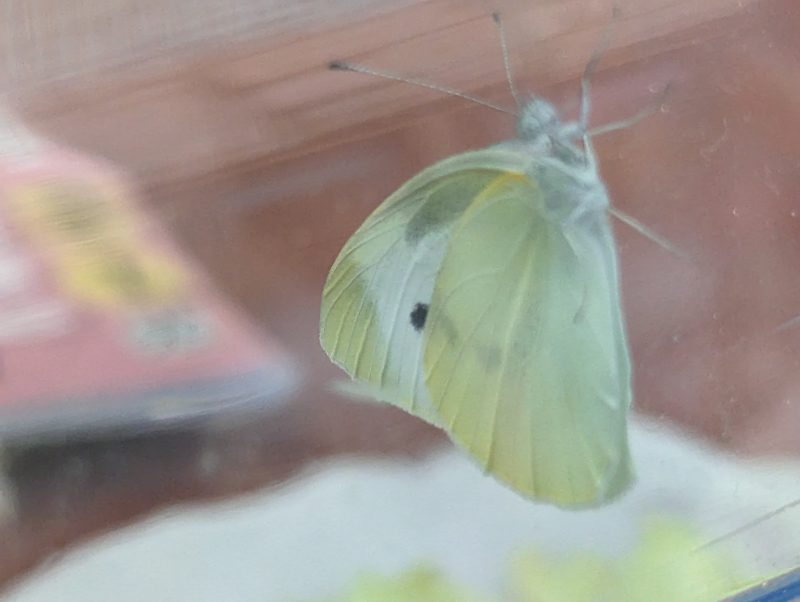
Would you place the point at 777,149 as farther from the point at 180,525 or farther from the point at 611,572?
the point at 180,525

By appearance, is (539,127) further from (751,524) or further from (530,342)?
(751,524)

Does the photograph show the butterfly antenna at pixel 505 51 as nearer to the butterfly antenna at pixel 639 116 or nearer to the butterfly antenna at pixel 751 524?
the butterfly antenna at pixel 639 116

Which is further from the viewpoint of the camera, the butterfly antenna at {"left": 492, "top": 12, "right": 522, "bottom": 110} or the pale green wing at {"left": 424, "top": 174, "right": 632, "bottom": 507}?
the butterfly antenna at {"left": 492, "top": 12, "right": 522, "bottom": 110}

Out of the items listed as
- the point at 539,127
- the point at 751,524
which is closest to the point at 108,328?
the point at 539,127

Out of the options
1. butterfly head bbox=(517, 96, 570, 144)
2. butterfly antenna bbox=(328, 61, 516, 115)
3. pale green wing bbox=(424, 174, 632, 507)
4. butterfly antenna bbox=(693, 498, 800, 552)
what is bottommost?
butterfly antenna bbox=(693, 498, 800, 552)

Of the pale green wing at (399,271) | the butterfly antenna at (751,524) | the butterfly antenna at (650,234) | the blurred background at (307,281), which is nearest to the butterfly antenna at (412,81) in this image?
the blurred background at (307,281)

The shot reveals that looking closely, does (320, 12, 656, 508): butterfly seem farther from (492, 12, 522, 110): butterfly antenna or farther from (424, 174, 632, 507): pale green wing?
(492, 12, 522, 110): butterfly antenna

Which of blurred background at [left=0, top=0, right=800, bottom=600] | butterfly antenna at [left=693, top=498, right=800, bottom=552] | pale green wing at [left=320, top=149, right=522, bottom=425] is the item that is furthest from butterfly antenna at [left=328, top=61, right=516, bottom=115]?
butterfly antenna at [left=693, top=498, right=800, bottom=552]
